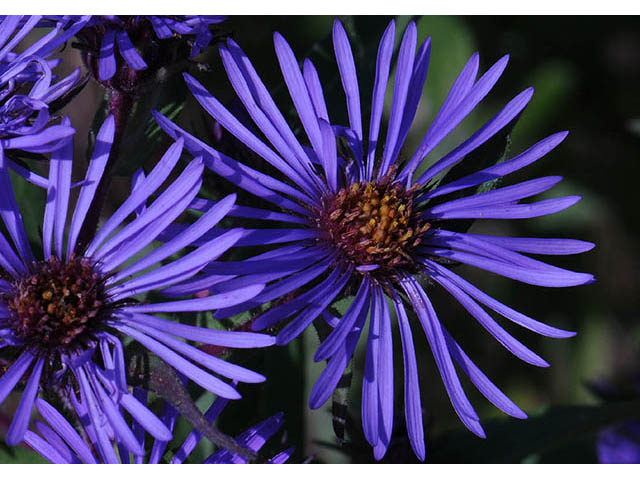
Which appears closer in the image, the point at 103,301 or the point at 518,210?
the point at 103,301

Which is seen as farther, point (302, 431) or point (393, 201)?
point (302, 431)

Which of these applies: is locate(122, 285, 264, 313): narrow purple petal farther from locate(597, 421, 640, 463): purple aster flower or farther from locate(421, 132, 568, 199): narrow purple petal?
locate(597, 421, 640, 463): purple aster flower

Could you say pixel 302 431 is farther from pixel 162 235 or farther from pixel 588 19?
pixel 588 19

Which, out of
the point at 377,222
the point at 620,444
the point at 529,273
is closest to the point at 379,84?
the point at 377,222

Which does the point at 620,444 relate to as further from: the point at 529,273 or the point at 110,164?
the point at 110,164

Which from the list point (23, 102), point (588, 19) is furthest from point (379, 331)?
point (588, 19)

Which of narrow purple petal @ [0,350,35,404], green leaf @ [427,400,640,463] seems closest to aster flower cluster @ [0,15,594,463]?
narrow purple petal @ [0,350,35,404]

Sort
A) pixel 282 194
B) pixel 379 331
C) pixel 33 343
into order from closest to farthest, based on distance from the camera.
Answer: pixel 33 343
pixel 379 331
pixel 282 194
